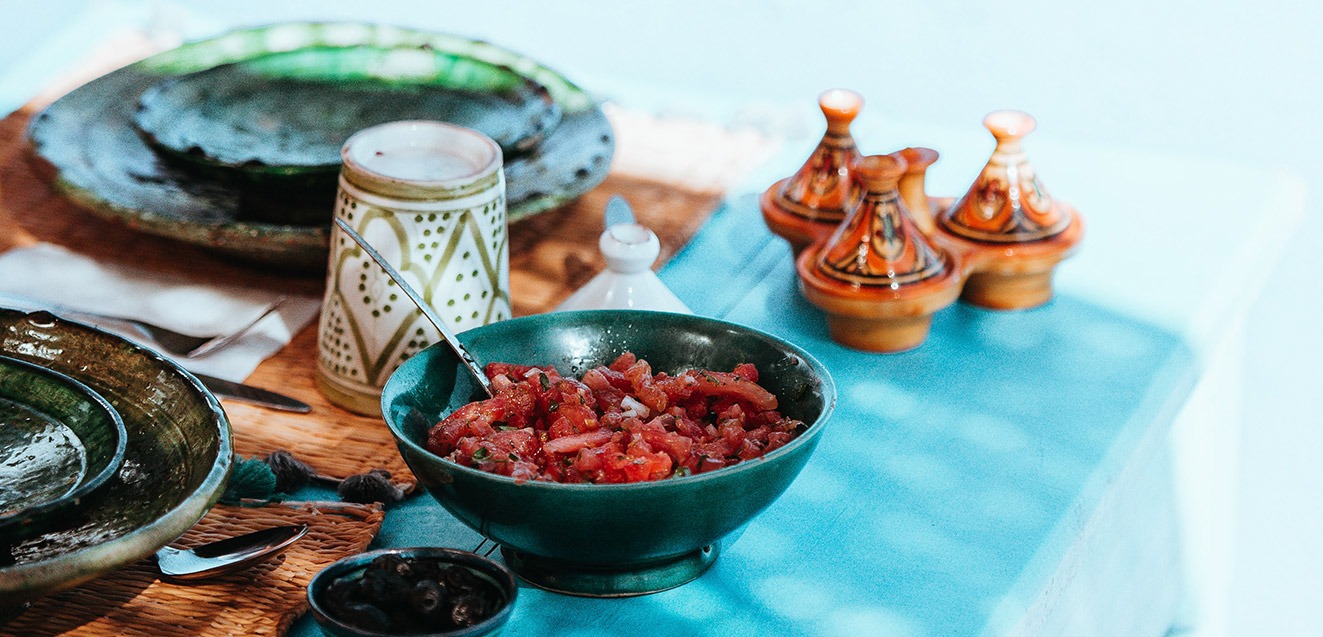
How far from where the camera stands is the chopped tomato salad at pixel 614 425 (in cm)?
87

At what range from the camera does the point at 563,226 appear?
154 cm

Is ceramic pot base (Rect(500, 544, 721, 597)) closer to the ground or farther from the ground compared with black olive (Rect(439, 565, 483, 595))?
closer to the ground

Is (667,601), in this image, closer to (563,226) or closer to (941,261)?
(941,261)

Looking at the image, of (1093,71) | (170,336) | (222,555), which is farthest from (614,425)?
(1093,71)

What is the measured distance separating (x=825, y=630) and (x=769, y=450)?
13 cm

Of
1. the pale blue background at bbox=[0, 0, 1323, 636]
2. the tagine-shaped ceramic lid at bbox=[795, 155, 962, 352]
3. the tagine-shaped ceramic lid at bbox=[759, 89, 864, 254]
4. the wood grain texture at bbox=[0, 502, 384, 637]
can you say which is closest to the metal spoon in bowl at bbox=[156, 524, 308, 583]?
the wood grain texture at bbox=[0, 502, 384, 637]

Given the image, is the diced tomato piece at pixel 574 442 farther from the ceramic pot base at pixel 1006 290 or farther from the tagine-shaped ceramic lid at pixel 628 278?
the ceramic pot base at pixel 1006 290

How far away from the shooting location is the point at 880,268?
1239 mm

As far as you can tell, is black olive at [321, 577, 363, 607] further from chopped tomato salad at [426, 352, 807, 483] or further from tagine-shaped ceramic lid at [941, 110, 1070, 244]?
tagine-shaped ceramic lid at [941, 110, 1070, 244]

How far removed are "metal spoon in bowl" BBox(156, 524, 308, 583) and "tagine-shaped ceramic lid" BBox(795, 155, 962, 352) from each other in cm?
55

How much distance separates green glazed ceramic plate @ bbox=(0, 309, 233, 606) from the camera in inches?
29.4

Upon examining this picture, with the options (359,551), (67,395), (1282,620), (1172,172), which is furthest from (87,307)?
(1282,620)

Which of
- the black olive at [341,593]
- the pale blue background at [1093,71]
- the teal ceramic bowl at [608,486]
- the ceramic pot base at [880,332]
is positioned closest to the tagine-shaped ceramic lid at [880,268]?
the ceramic pot base at [880,332]

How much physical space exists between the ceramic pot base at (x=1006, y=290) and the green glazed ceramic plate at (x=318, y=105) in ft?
1.56
